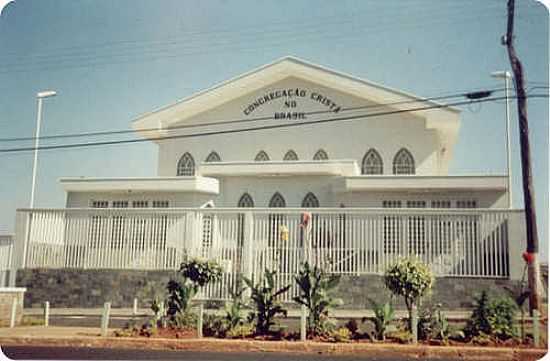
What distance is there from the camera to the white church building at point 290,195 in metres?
14.1

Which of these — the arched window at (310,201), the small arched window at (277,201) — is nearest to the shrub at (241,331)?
the arched window at (310,201)

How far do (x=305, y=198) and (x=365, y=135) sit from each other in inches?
111

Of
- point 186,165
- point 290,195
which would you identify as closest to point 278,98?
point 290,195

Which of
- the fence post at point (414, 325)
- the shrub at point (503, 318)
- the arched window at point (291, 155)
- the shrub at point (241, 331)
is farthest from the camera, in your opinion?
the arched window at point (291, 155)

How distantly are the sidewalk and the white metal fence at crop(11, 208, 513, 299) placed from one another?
3.64 meters

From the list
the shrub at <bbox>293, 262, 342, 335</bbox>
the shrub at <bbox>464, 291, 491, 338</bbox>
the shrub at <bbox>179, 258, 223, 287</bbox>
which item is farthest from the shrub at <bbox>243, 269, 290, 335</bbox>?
the shrub at <bbox>464, 291, 491, 338</bbox>

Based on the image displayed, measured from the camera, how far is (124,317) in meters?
13.0

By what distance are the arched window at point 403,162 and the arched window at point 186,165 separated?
22.5 ft

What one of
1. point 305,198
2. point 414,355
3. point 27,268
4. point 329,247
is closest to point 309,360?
point 414,355

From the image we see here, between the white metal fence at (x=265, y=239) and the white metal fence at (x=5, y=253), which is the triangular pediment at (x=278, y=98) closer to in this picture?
the white metal fence at (x=265, y=239)

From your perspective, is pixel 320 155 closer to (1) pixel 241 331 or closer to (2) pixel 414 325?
(1) pixel 241 331

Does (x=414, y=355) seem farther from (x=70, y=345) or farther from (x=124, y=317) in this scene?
(x=124, y=317)

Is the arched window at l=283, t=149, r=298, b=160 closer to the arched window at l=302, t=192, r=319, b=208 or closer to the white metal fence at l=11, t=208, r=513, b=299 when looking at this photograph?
the arched window at l=302, t=192, r=319, b=208

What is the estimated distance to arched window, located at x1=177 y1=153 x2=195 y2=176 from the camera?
67.6ft
